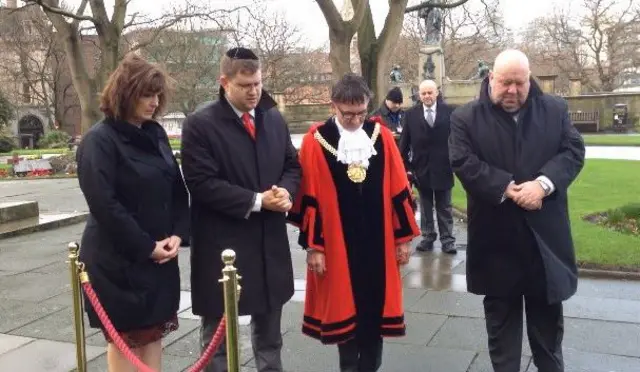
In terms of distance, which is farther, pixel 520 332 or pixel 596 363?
pixel 596 363

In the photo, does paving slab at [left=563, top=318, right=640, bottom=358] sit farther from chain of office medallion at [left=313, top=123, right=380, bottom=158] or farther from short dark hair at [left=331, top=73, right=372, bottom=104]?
short dark hair at [left=331, top=73, right=372, bottom=104]

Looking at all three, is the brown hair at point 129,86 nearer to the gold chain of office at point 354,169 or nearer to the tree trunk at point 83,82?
the gold chain of office at point 354,169

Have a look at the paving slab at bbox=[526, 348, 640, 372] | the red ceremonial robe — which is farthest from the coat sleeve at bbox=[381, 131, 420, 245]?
the paving slab at bbox=[526, 348, 640, 372]

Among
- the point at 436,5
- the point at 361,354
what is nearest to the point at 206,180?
the point at 361,354

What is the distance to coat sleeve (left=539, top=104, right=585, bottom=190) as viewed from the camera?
3.63 m

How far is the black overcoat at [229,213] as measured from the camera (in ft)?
11.4

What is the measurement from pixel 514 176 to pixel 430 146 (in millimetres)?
4014

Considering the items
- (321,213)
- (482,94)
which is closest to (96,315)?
(321,213)

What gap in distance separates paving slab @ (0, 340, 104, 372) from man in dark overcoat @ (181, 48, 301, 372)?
1.58 m

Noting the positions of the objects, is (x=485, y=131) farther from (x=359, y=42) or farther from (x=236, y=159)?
(x=359, y=42)

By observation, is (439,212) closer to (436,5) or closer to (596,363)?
(596,363)

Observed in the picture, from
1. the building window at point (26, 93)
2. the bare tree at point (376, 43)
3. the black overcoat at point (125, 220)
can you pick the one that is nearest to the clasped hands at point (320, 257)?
the black overcoat at point (125, 220)

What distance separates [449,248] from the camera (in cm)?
776

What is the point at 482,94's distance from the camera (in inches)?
153
